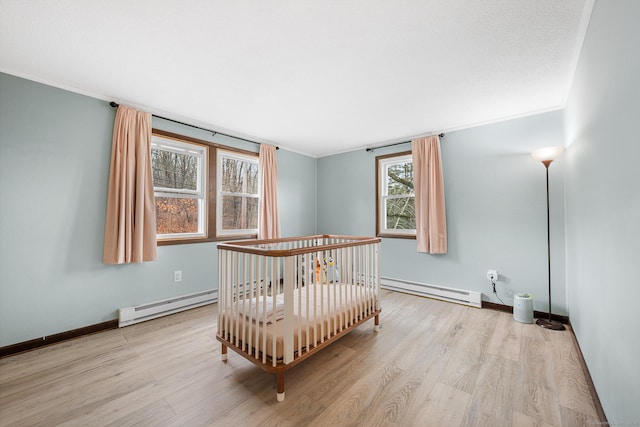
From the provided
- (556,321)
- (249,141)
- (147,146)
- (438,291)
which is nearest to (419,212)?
(438,291)

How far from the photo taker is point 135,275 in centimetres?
263

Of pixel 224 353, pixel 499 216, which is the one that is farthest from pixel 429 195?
pixel 224 353

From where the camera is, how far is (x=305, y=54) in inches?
71.7

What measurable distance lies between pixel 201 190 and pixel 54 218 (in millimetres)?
1335

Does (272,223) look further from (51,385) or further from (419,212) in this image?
(51,385)

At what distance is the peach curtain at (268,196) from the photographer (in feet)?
12.3

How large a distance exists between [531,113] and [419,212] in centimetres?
162

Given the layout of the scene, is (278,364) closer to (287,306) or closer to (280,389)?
(280,389)

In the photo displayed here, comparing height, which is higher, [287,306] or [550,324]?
[287,306]

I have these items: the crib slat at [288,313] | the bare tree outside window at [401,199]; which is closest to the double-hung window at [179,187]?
the crib slat at [288,313]

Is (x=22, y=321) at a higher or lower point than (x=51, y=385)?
higher

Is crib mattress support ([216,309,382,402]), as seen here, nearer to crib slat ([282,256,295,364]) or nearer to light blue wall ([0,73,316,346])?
crib slat ([282,256,295,364])

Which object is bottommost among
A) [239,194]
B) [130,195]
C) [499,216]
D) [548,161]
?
[499,216]

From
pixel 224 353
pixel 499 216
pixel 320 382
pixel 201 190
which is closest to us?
pixel 320 382
